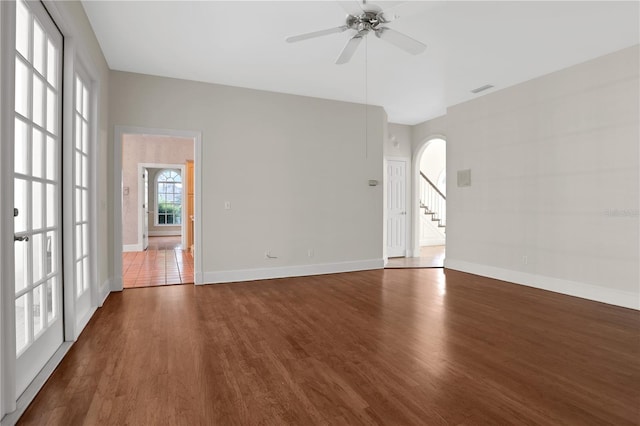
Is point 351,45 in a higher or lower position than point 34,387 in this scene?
higher

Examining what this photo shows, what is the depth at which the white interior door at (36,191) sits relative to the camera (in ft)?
6.73

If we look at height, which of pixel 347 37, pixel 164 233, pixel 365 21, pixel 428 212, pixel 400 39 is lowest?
pixel 164 233

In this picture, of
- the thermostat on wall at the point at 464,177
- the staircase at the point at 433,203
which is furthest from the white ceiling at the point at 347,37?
the staircase at the point at 433,203

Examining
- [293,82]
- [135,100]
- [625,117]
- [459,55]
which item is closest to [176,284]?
[135,100]

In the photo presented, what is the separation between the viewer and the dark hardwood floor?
1.88 metres

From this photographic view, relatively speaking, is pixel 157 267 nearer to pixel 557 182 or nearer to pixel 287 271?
pixel 287 271

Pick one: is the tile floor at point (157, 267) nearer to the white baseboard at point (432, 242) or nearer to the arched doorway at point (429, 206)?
the arched doorway at point (429, 206)

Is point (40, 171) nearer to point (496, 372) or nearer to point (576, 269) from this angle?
point (496, 372)

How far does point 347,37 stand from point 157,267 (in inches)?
201

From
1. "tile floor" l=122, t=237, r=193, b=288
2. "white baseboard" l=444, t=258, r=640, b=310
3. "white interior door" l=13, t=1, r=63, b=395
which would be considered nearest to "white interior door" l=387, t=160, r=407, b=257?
"white baseboard" l=444, t=258, r=640, b=310

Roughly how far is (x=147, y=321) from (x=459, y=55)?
4.58 metres

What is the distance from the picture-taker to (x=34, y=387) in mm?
2082

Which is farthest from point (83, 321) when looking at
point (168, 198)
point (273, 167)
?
point (168, 198)

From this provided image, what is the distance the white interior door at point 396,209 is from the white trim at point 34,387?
6278 mm
